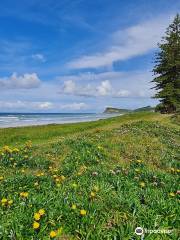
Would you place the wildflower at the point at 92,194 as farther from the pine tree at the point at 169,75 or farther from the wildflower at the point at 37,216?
the pine tree at the point at 169,75

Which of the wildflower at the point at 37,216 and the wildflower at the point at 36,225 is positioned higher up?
the wildflower at the point at 37,216

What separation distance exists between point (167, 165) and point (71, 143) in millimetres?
4153

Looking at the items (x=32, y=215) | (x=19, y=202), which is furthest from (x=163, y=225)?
(x=19, y=202)

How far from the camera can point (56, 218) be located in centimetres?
504

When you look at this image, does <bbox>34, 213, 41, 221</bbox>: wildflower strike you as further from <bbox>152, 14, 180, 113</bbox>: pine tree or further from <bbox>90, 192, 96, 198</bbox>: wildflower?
<bbox>152, 14, 180, 113</bbox>: pine tree

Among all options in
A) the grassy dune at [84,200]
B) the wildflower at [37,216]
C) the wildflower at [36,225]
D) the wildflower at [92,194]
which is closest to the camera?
the wildflower at [36,225]

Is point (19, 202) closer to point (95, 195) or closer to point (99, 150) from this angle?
point (95, 195)

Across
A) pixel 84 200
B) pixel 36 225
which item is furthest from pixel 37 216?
pixel 84 200

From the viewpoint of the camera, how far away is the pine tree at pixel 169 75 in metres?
43.7

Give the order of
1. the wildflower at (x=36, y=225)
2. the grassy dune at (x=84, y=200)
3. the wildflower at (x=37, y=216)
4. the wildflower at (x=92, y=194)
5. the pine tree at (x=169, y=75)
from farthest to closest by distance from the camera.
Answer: the pine tree at (x=169, y=75) → the wildflower at (x=92, y=194) → the grassy dune at (x=84, y=200) → the wildflower at (x=37, y=216) → the wildflower at (x=36, y=225)

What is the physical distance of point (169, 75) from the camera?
148 ft

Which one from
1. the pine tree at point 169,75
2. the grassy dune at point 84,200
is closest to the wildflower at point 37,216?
the grassy dune at point 84,200

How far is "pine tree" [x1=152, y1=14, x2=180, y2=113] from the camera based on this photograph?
43719 mm

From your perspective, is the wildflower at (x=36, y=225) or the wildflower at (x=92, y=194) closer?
the wildflower at (x=36, y=225)
